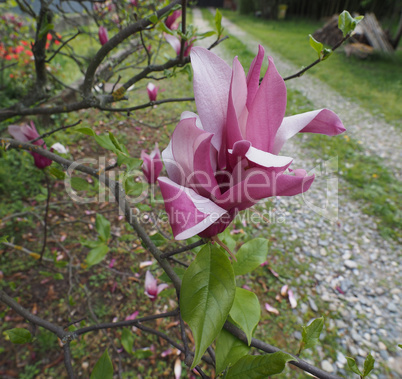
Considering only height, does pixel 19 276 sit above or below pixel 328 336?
above

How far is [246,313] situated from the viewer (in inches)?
22.1

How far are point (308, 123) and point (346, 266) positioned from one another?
2.14 m

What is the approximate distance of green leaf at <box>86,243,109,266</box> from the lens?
1.08 meters

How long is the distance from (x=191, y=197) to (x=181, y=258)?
1761 mm

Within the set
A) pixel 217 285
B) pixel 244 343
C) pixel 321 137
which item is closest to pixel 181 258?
pixel 244 343

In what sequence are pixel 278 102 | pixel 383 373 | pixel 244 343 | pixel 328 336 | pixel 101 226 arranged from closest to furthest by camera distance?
pixel 278 102 → pixel 244 343 → pixel 101 226 → pixel 383 373 → pixel 328 336

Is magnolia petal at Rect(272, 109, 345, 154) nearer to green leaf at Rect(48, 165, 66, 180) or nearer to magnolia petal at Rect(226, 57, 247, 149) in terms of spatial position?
magnolia petal at Rect(226, 57, 247, 149)

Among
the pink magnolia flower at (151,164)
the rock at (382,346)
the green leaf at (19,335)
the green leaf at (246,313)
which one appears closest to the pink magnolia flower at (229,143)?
the green leaf at (246,313)

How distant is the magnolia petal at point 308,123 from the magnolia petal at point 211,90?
0.28 feet

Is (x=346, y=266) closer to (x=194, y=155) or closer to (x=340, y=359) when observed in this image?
(x=340, y=359)

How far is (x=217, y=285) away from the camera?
431 millimetres

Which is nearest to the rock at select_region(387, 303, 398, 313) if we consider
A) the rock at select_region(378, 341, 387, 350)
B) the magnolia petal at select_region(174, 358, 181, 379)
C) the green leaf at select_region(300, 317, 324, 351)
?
the rock at select_region(378, 341, 387, 350)

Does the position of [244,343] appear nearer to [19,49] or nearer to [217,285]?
[217,285]

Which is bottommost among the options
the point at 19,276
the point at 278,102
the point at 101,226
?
the point at 19,276
